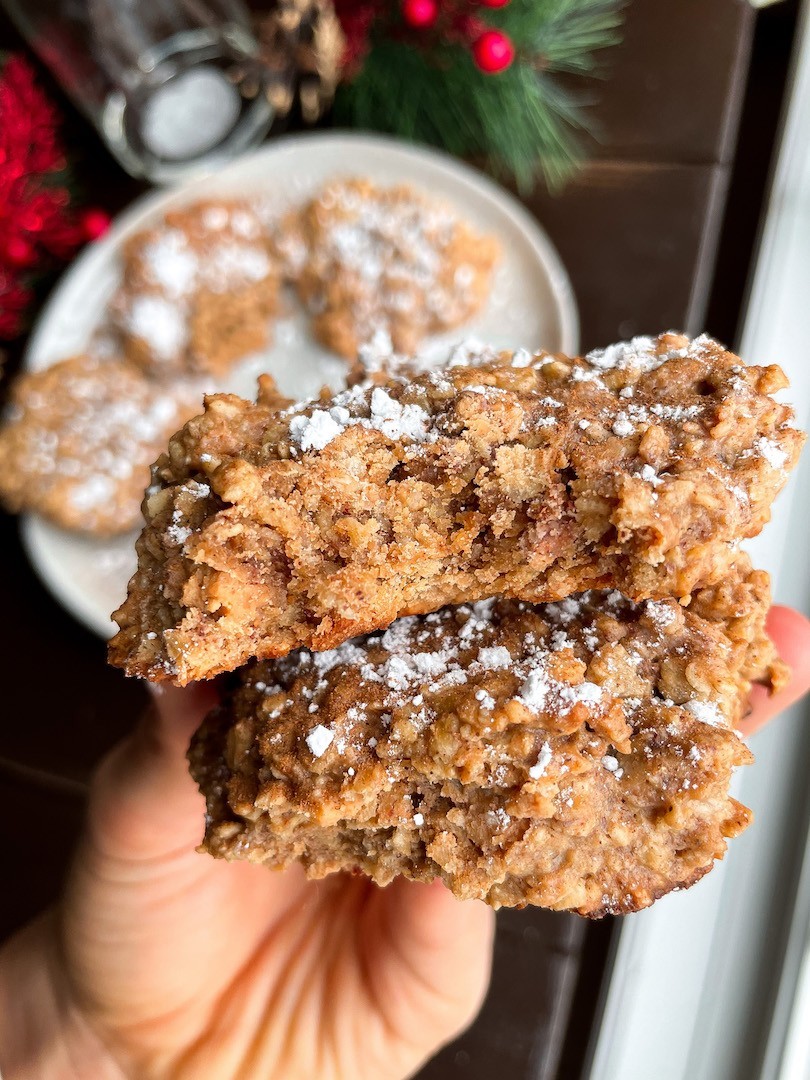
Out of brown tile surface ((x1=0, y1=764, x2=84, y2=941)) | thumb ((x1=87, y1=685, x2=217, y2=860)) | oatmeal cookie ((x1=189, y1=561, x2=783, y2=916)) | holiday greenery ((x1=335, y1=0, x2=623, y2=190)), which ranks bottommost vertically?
brown tile surface ((x1=0, y1=764, x2=84, y2=941))

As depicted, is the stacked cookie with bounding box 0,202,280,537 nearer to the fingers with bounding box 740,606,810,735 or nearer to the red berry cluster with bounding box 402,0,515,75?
the red berry cluster with bounding box 402,0,515,75

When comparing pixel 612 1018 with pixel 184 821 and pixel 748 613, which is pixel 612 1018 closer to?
pixel 184 821

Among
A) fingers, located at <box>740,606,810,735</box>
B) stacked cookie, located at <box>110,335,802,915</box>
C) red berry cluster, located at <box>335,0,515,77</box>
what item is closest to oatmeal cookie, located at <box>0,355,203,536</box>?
red berry cluster, located at <box>335,0,515,77</box>

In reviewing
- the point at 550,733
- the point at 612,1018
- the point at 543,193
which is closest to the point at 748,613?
the point at 550,733

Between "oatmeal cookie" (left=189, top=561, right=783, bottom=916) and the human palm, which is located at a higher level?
"oatmeal cookie" (left=189, top=561, right=783, bottom=916)

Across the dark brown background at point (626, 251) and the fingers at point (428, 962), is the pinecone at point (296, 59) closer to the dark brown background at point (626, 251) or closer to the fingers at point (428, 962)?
the dark brown background at point (626, 251)

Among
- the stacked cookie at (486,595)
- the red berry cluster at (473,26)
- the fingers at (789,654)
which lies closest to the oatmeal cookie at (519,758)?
the stacked cookie at (486,595)
